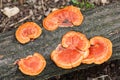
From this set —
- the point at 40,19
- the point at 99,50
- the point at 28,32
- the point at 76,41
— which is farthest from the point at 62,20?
the point at 40,19

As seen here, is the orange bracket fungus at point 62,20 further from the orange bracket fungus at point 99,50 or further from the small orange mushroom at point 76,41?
the orange bracket fungus at point 99,50

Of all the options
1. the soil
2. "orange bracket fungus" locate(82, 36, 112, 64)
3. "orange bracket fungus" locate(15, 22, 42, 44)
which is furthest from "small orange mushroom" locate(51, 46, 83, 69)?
the soil

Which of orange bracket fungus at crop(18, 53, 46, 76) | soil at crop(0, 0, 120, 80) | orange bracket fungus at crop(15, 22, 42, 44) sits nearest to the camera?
orange bracket fungus at crop(18, 53, 46, 76)

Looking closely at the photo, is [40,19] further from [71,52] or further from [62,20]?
[71,52]

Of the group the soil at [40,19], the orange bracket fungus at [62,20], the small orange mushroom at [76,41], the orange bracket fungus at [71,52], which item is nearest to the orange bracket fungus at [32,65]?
the orange bracket fungus at [71,52]

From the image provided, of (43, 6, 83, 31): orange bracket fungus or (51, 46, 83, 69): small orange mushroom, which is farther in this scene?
(43, 6, 83, 31): orange bracket fungus

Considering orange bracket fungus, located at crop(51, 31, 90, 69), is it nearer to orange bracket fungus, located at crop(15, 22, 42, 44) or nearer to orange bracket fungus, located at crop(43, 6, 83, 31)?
orange bracket fungus, located at crop(43, 6, 83, 31)

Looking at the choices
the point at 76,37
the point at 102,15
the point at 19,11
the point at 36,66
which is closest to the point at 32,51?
the point at 36,66
